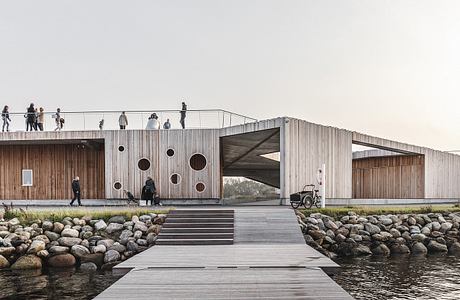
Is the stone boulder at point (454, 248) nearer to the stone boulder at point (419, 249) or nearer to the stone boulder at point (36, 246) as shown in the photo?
the stone boulder at point (419, 249)

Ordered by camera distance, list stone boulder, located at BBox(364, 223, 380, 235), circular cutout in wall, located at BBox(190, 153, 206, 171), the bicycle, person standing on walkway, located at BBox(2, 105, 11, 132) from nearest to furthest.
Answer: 1. stone boulder, located at BBox(364, 223, 380, 235)
2. the bicycle
3. circular cutout in wall, located at BBox(190, 153, 206, 171)
4. person standing on walkway, located at BBox(2, 105, 11, 132)

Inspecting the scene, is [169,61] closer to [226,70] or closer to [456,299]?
[226,70]

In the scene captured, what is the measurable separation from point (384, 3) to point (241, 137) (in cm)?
833

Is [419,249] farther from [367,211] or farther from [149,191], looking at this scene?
[149,191]

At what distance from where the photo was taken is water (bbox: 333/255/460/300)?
790 cm

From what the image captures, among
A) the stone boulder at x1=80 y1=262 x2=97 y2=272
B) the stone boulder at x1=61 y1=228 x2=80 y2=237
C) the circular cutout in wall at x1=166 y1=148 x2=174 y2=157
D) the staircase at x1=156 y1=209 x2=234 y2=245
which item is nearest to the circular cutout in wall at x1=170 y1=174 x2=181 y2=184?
the circular cutout in wall at x1=166 y1=148 x2=174 y2=157

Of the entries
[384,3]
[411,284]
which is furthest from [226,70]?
[411,284]

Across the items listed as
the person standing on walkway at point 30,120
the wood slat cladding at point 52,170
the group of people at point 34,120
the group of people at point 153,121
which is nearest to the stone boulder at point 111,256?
the group of people at point 153,121

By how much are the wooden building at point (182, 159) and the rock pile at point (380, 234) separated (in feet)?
10.1

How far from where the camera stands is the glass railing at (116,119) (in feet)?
60.3

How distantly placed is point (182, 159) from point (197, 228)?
6896mm

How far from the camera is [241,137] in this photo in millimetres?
18234

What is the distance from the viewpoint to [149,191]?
17.2m

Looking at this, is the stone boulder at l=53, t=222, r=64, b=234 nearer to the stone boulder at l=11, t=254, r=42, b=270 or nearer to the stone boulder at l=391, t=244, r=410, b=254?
the stone boulder at l=11, t=254, r=42, b=270
